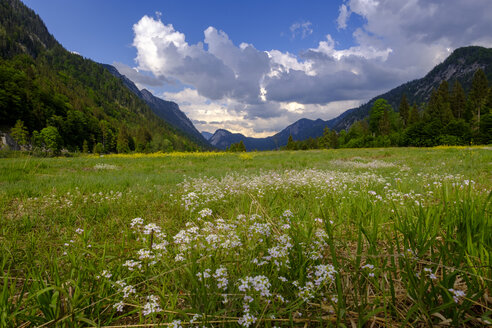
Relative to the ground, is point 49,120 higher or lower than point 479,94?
lower

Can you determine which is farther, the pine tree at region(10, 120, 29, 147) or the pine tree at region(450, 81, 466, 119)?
the pine tree at region(10, 120, 29, 147)

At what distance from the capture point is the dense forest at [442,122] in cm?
5003

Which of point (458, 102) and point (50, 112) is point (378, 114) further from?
point (50, 112)

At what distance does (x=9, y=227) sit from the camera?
3.60m

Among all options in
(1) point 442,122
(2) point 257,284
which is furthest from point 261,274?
(1) point 442,122

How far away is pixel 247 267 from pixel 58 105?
125 meters

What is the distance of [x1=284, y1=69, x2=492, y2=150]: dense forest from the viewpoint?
164 ft

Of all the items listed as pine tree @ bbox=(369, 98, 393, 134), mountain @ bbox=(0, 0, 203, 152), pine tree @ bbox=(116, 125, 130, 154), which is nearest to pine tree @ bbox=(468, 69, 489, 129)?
pine tree @ bbox=(369, 98, 393, 134)

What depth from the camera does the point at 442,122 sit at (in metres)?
55.8

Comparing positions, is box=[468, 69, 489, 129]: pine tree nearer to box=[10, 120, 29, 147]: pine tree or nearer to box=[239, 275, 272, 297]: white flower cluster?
box=[239, 275, 272, 297]: white flower cluster

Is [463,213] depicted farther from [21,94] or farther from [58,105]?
[58,105]

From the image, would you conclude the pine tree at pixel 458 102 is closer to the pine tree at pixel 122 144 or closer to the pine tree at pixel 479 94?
the pine tree at pixel 479 94

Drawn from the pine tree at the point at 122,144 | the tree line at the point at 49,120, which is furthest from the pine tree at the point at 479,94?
the pine tree at the point at 122,144

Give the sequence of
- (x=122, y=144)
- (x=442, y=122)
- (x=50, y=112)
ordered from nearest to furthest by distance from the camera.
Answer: (x=442, y=122) < (x=50, y=112) < (x=122, y=144)
